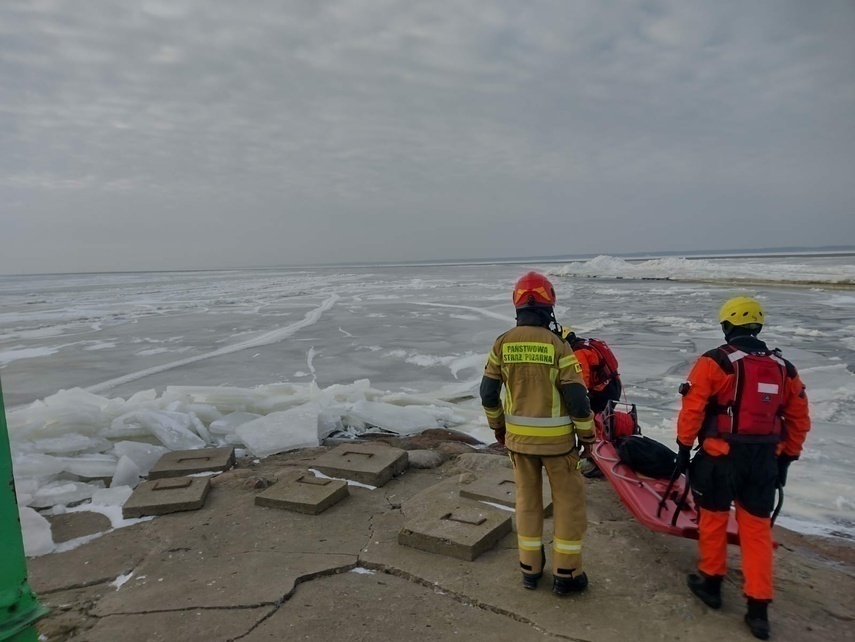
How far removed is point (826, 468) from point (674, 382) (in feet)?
10.2

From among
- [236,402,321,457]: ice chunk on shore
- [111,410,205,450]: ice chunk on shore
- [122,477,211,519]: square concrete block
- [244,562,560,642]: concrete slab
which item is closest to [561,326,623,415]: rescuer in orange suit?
[244,562,560,642]: concrete slab

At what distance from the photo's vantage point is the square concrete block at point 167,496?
420 cm

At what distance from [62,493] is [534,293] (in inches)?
166

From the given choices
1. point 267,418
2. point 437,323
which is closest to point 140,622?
point 267,418

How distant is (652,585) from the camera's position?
3025 millimetres

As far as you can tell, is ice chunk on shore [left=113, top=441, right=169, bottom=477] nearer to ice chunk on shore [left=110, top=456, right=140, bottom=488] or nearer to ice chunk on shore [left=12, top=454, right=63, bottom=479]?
ice chunk on shore [left=110, top=456, right=140, bottom=488]

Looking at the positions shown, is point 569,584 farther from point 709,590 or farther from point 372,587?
point 372,587

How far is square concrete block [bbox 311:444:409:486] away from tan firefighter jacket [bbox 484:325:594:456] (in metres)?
1.90

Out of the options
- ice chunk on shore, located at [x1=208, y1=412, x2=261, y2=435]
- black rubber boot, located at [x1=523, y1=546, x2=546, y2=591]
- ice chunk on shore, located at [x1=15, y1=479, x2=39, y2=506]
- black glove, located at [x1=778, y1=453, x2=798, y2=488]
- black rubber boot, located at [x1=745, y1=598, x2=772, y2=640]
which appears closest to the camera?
black rubber boot, located at [x1=745, y1=598, x2=772, y2=640]

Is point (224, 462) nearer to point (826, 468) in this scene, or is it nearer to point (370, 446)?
point (370, 446)

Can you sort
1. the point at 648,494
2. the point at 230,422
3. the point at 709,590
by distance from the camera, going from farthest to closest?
1. the point at 230,422
2. the point at 648,494
3. the point at 709,590

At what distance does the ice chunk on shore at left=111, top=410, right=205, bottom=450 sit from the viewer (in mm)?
5672

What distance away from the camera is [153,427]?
571 centimetres

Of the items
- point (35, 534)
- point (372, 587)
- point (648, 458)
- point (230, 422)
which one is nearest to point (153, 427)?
point (230, 422)
